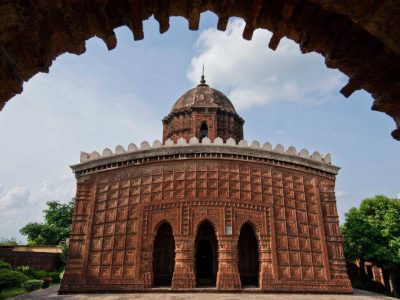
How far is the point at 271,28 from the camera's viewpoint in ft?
11.6

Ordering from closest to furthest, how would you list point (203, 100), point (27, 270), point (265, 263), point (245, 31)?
point (245, 31) → point (265, 263) → point (27, 270) → point (203, 100)

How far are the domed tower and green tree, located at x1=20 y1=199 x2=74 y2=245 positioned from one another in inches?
751

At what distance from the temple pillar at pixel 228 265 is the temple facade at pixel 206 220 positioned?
44mm

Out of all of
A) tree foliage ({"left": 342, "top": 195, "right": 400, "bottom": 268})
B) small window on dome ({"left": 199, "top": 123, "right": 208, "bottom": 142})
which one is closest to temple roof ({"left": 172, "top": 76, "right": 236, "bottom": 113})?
small window on dome ({"left": 199, "top": 123, "right": 208, "bottom": 142})

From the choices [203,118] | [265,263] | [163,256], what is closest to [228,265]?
[265,263]

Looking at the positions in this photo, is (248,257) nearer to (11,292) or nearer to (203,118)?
(203,118)

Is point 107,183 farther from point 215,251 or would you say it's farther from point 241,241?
point 241,241

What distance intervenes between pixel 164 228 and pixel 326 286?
851 centimetres

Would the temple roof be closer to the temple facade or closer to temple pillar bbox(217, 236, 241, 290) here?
the temple facade

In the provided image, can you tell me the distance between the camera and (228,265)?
1505 centimetres

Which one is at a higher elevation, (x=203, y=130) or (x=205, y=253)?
(x=203, y=130)

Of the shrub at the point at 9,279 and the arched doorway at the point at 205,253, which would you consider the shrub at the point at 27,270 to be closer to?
the shrub at the point at 9,279

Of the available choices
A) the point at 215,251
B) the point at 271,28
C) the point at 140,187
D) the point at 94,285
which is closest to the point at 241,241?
the point at 215,251

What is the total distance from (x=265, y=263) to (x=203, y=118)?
10.5 m
